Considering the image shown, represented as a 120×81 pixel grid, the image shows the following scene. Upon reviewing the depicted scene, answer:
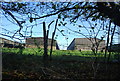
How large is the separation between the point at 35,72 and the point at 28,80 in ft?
1.38

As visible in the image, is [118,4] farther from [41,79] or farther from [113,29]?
[41,79]

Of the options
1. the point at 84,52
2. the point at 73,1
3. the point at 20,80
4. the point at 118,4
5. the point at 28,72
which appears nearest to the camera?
the point at 20,80

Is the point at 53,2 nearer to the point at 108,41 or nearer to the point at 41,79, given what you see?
the point at 108,41

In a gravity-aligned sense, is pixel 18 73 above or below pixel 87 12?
below

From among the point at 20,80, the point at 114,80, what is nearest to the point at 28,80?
the point at 20,80

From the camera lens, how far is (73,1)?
A: 155 inches

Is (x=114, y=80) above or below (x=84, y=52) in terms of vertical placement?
below

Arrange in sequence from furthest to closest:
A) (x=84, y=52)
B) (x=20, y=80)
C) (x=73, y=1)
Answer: (x=84, y=52), (x=73, y=1), (x=20, y=80)

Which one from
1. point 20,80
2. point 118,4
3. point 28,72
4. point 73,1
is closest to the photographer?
point 20,80

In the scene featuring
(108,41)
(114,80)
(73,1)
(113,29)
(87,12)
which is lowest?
(114,80)

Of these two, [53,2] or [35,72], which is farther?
[53,2]

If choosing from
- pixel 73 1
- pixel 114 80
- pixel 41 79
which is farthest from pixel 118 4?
pixel 41 79

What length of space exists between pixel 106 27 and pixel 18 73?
2306mm

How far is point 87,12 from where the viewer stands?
4.01 metres
